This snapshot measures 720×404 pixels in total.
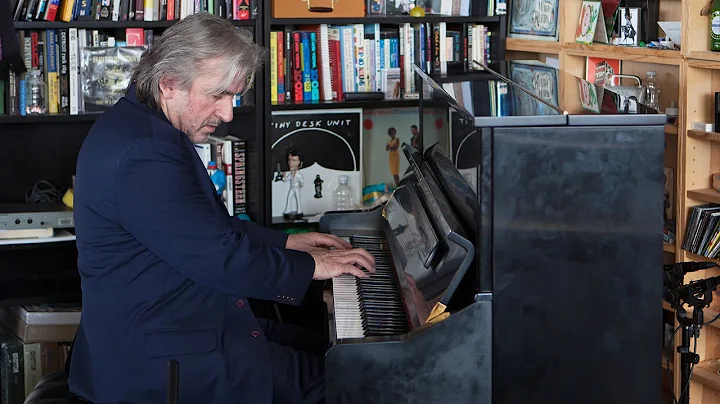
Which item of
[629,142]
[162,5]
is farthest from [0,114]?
[629,142]

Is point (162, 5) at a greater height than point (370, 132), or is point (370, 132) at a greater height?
point (162, 5)

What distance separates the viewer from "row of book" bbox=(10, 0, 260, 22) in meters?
3.43

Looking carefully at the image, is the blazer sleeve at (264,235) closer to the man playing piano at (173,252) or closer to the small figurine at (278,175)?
the man playing piano at (173,252)

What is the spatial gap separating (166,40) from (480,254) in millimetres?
844

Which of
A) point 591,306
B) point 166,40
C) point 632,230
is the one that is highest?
point 166,40

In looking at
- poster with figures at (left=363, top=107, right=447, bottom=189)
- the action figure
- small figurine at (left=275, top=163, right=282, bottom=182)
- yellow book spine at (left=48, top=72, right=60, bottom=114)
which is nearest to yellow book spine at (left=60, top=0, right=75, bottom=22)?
yellow book spine at (left=48, top=72, right=60, bottom=114)

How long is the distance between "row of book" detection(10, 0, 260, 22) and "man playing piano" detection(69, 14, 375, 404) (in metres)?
1.36

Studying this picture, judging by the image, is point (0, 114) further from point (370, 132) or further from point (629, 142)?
point (629, 142)

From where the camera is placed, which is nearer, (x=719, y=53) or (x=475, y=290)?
(x=475, y=290)

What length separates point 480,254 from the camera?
1895 millimetres

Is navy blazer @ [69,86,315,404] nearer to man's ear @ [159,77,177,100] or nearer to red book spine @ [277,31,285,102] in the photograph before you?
man's ear @ [159,77,177,100]

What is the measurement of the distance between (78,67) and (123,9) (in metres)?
0.26

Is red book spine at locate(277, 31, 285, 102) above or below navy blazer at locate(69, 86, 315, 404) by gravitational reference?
above

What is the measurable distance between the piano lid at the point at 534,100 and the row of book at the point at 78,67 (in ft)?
4.07
